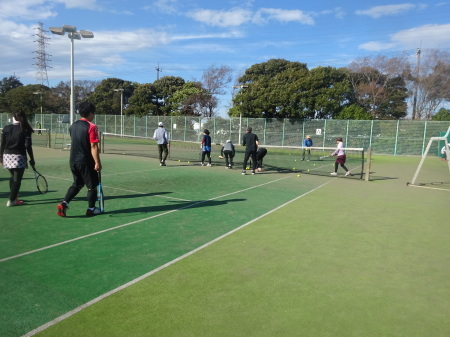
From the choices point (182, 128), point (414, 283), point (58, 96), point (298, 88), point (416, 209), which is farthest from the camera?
point (58, 96)

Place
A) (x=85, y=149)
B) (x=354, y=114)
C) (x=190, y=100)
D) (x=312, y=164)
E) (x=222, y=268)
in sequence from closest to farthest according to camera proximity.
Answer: (x=222, y=268) < (x=85, y=149) < (x=312, y=164) < (x=354, y=114) < (x=190, y=100)

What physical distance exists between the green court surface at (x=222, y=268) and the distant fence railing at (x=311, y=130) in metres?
19.2

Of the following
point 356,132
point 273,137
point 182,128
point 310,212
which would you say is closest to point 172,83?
point 182,128

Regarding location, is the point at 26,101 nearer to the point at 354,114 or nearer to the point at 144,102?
the point at 144,102

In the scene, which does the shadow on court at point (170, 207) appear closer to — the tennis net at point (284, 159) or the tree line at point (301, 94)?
the tennis net at point (284, 159)

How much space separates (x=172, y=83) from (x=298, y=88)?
24.0 m

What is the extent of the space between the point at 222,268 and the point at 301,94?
105ft

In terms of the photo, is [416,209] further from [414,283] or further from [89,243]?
[89,243]

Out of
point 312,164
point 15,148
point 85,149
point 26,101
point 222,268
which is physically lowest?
point 222,268

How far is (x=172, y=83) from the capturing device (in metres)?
52.4

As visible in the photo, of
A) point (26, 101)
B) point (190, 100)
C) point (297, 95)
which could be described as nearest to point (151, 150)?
point (297, 95)

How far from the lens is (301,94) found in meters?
34.2

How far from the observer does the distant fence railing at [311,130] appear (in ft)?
94.9

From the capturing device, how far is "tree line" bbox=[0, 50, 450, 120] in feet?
114
